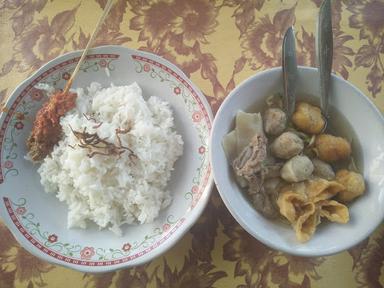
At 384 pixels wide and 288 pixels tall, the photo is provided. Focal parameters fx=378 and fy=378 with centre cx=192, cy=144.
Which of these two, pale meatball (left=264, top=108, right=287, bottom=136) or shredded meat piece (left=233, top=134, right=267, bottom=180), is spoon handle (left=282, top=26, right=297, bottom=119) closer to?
pale meatball (left=264, top=108, right=287, bottom=136)

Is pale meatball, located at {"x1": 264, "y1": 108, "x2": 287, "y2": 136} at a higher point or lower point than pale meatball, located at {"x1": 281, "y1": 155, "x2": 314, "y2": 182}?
higher

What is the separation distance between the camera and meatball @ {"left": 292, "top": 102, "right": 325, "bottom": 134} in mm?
1332

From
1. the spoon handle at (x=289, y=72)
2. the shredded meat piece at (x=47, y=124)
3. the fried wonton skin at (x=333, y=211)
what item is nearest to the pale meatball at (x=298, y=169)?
the fried wonton skin at (x=333, y=211)

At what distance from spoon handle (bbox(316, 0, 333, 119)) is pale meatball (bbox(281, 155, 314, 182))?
213 millimetres

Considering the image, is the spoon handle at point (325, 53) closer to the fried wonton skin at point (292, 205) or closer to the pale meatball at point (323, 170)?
the pale meatball at point (323, 170)

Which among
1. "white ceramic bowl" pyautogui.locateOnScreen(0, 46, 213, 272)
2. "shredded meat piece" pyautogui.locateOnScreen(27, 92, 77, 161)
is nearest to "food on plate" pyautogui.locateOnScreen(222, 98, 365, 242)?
"white ceramic bowl" pyautogui.locateOnScreen(0, 46, 213, 272)

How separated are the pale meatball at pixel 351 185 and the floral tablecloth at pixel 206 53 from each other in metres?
0.27

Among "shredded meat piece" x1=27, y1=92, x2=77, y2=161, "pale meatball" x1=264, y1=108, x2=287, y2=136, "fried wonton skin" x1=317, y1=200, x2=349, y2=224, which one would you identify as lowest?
"fried wonton skin" x1=317, y1=200, x2=349, y2=224

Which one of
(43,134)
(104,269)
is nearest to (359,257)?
(104,269)

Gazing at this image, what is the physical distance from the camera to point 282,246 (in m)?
1.18

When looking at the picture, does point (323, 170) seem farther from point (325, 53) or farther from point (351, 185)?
point (325, 53)

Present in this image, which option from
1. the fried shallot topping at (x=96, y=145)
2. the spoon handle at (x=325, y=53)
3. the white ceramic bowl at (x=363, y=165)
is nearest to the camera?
the white ceramic bowl at (x=363, y=165)

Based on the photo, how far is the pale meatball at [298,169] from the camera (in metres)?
1.25

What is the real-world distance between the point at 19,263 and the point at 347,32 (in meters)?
1.66
